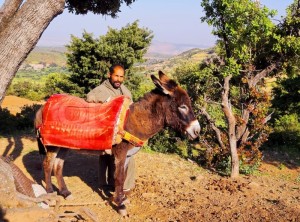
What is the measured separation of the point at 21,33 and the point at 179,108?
96.2 inches

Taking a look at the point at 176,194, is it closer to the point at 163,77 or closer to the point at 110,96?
the point at 110,96

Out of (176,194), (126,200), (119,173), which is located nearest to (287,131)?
(176,194)

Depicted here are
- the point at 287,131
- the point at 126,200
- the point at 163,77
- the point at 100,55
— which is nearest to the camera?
the point at 163,77

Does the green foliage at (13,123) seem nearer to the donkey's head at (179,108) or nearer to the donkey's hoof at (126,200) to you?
the donkey's hoof at (126,200)

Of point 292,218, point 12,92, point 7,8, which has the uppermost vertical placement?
point 7,8

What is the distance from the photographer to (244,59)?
956cm

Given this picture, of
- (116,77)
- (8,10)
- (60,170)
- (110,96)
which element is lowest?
(60,170)

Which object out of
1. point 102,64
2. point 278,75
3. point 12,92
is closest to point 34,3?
point 278,75

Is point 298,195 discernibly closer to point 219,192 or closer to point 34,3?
point 219,192

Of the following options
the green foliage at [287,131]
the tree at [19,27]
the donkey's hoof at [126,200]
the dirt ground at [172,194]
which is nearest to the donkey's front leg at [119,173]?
the dirt ground at [172,194]

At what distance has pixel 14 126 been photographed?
13023 millimetres

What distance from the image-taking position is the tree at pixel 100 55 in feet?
73.9

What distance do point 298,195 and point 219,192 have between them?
176cm

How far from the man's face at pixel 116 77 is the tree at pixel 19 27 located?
142 centimetres
